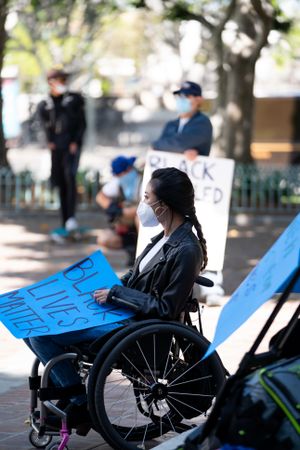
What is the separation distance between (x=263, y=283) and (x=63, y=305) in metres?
1.51

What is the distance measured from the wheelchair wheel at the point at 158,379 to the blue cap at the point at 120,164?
516 centimetres

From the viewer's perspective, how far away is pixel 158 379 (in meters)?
5.21

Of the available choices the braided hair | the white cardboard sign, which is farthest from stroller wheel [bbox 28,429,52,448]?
the white cardboard sign

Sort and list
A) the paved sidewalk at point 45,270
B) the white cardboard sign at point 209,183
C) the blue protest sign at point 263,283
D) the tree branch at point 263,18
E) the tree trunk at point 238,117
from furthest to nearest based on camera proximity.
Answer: the tree trunk at point 238,117
the tree branch at point 263,18
the white cardboard sign at point 209,183
the paved sidewalk at point 45,270
the blue protest sign at point 263,283

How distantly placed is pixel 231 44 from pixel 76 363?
1444 cm

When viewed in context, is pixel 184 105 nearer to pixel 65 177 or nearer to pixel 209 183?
pixel 209 183

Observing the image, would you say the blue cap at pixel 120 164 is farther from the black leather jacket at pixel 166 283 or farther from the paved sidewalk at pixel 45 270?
the black leather jacket at pixel 166 283

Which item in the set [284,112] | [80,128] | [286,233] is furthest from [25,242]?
[284,112]

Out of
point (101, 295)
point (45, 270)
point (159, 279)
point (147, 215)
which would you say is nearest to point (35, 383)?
point (101, 295)

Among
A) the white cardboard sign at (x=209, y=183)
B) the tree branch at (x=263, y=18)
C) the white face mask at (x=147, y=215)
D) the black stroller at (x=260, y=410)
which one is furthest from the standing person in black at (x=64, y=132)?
the black stroller at (x=260, y=410)

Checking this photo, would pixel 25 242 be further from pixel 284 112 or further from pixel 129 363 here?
pixel 284 112

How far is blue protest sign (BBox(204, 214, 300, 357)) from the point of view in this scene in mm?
3863

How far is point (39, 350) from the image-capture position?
5180 mm

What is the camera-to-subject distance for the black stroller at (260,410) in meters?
3.76
